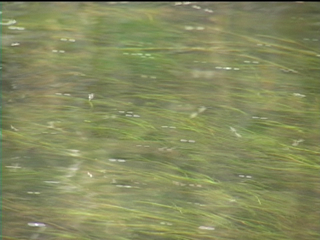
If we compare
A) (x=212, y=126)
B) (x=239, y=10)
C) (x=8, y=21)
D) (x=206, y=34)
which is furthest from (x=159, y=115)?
(x=8, y=21)

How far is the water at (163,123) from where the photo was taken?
1.31 meters

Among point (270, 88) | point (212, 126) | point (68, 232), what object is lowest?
point (68, 232)

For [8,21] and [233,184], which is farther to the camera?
[8,21]

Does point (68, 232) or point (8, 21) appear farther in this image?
point (8, 21)

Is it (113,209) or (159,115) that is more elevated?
(159,115)

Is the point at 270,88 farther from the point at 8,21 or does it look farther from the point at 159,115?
the point at 8,21

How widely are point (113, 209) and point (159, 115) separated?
0.31m

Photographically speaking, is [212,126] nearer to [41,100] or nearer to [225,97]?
[225,97]

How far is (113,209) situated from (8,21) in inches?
27.3

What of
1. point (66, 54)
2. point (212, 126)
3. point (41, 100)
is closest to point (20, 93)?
point (41, 100)

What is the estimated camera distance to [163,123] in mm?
1360

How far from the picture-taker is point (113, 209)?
4.34 feet

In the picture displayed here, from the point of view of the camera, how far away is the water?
1306mm

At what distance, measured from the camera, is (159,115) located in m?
1.37
